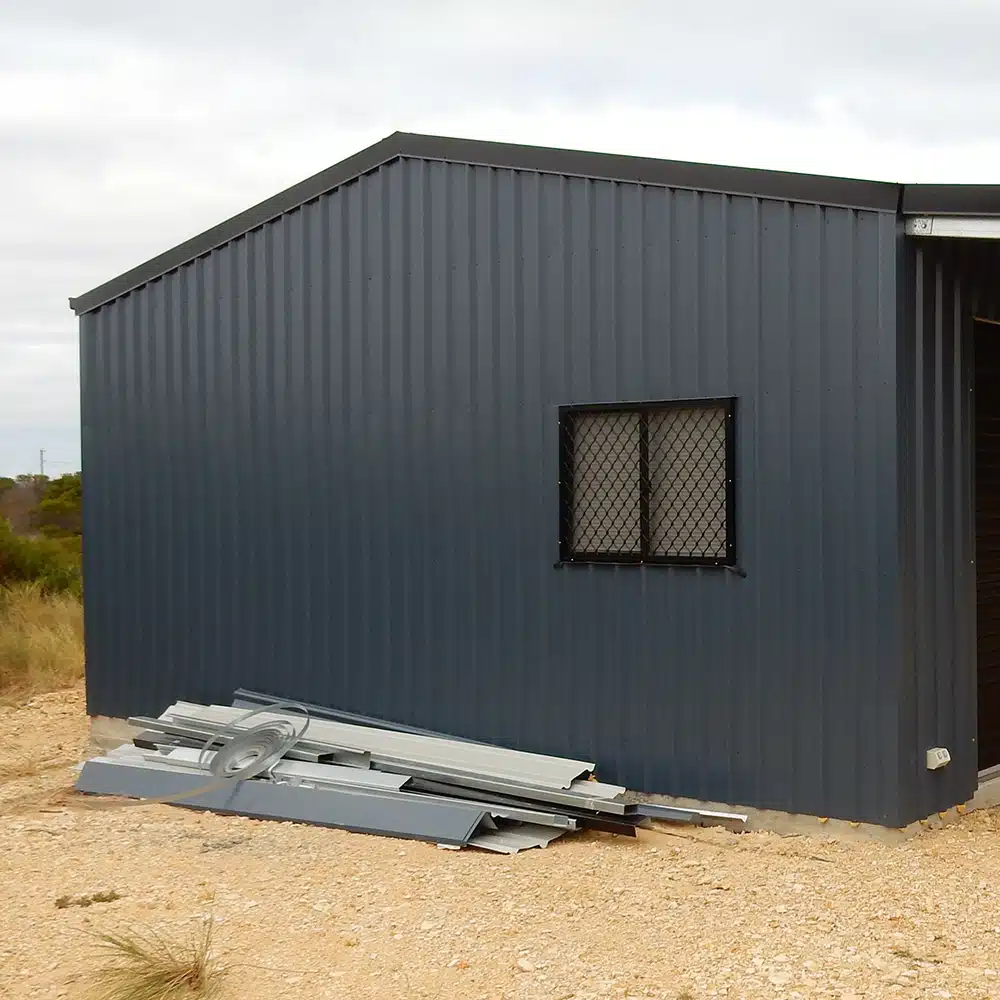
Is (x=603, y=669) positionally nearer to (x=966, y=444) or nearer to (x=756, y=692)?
(x=756, y=692)

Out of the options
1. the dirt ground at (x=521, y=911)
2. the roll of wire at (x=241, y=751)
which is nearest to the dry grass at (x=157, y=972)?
the dirt ground at (x=521, y=911)


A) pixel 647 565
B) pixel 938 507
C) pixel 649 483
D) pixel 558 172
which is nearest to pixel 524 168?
pixel 558 172

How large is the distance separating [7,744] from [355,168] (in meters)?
5.70

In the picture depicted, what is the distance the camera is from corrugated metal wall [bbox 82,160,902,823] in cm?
702

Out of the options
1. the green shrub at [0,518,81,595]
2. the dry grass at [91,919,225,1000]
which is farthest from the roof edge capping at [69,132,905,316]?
the green shrub at [0,518,81,595]

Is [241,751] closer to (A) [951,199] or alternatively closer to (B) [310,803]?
(B) [310,803]

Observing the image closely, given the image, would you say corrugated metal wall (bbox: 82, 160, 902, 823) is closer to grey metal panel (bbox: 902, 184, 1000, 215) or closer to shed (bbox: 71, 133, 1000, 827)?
shed (bbox: 71, 133, 1000, 827)

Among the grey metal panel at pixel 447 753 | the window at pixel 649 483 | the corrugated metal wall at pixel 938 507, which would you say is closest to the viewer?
the corrugated metal wall at pixel 938 507

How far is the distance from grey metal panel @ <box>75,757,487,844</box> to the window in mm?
1652

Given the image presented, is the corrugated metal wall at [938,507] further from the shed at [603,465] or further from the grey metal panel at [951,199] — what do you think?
the grey metal panel at [951,199]

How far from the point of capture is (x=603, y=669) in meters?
7.87

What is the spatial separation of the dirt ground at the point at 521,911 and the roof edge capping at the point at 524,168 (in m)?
3.30

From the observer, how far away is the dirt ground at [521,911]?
5.11m

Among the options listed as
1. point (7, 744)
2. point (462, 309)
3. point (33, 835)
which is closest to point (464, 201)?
point (462, 309)
